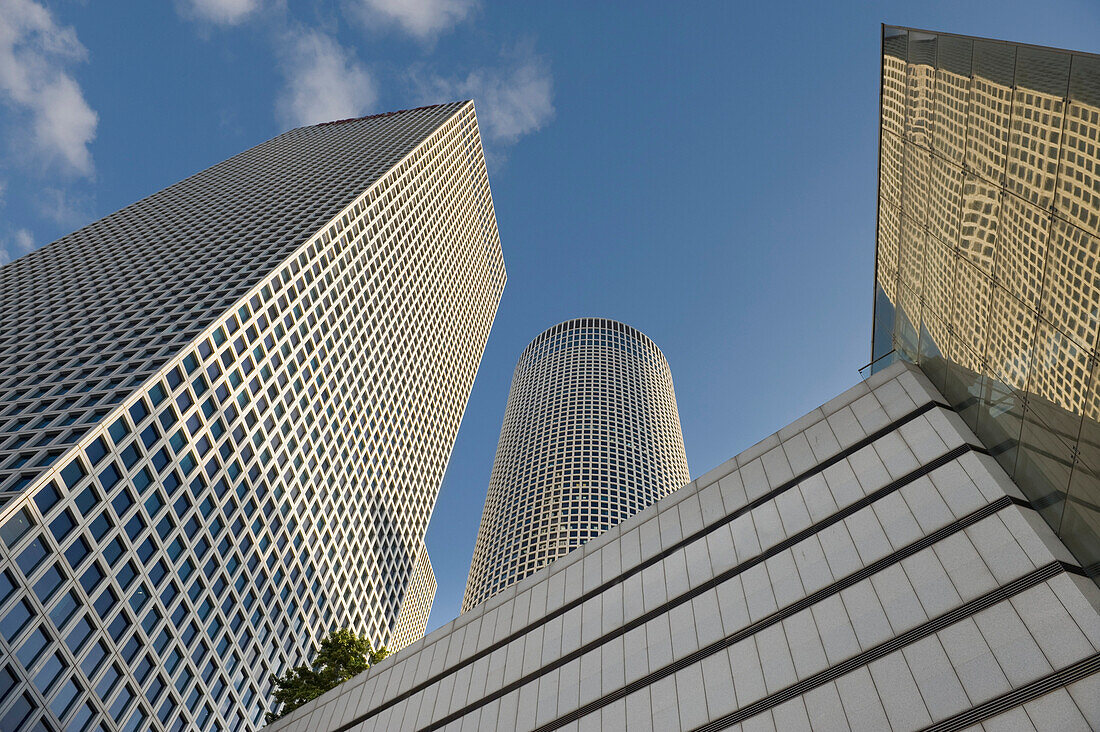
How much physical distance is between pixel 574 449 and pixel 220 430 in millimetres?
92823

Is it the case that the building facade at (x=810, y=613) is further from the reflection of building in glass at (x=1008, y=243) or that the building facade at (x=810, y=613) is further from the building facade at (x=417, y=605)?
the building facade at (x=417, y=605)

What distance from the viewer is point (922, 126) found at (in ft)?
68.4

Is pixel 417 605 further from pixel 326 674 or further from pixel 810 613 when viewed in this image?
pixel 810 613

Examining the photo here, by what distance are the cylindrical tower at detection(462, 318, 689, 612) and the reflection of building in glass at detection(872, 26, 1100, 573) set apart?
315 ft

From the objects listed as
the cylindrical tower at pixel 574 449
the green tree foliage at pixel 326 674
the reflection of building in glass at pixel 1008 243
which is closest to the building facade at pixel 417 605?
the cylindrical tower at pixel 574 449

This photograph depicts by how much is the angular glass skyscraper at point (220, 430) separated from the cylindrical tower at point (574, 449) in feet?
86.5

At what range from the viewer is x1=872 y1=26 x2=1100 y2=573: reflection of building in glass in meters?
13.0

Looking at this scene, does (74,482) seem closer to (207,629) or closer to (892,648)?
(207,629)

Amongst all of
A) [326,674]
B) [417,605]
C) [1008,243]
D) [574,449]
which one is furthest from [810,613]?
[574,449]

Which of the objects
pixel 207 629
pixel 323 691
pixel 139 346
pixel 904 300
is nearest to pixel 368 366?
pixel 139 346

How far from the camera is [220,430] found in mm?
59375

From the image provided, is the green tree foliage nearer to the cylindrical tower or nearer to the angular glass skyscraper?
the angular glass skyscraper

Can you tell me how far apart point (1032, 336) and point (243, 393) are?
206 feet

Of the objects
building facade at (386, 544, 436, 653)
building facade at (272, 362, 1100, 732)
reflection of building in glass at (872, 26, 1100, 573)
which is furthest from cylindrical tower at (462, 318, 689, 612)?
reflection of building in glass at (872, 26, 1100, 573)
